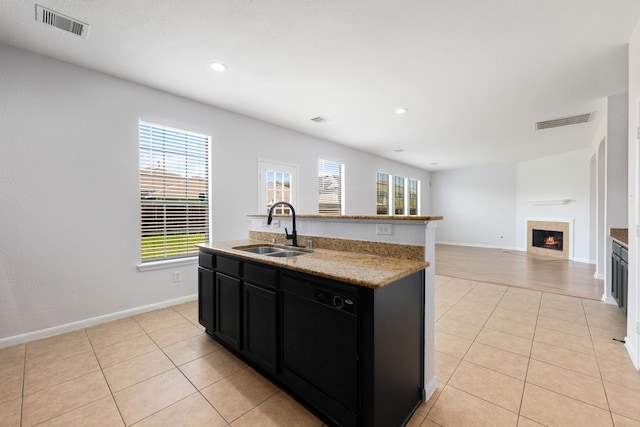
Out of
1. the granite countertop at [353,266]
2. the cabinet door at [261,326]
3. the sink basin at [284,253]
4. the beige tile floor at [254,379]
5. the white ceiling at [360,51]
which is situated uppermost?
the white ceiling at [360,51]

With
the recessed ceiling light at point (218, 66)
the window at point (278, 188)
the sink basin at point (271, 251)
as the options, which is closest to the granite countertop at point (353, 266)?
the sink basin at point (271, 251)

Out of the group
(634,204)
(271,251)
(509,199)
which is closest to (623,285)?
(634,204)

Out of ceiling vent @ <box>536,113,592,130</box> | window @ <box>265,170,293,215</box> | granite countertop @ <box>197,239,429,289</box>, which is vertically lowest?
granite countertop @ <box>197,239,429,289</box>

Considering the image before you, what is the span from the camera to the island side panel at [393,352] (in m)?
1.37

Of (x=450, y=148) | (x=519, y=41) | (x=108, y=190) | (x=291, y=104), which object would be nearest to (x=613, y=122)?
(x=519, y=41)

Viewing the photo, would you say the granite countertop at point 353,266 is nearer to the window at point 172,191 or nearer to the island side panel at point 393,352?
the island side panel at point 393,352

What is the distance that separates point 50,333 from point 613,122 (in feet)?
23.2

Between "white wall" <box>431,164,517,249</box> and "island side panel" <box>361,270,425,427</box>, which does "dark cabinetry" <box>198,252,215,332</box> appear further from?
"white wall" <box>431,164,517,249</box>

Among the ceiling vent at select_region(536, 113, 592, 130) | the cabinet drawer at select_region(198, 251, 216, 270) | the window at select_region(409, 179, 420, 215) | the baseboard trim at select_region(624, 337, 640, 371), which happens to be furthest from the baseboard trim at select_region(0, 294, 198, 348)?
the window at select_region(409, 179, 420, 215)

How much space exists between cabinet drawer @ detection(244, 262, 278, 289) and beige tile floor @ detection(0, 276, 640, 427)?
762 millimetres

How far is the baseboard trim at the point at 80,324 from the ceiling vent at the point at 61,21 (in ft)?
9.25

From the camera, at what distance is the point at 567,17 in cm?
214

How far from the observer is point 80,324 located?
114 inches

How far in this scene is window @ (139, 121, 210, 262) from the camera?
3.40m
